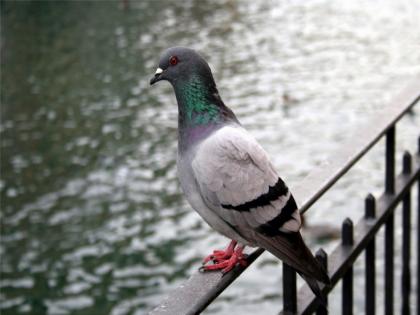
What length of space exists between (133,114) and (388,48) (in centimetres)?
691

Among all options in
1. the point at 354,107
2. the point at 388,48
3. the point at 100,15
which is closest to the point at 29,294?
the point at 354,107

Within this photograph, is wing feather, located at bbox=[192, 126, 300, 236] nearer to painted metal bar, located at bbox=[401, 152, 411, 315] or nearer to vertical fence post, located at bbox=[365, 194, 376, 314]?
vertical fence post, located at bbox=[365, 194, 376, 314]

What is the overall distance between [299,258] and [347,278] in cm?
39

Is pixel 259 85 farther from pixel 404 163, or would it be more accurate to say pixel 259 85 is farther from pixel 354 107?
pixel 404 163

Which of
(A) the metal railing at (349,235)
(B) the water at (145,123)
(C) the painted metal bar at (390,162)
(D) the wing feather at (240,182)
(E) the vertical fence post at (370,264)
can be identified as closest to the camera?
(A) the metal railing at (349,235)

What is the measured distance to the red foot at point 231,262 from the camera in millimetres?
2095

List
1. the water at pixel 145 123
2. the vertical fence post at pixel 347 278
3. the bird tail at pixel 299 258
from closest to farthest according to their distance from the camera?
1. the bird tail at pixel 299 258
2. the vertical fence post at pixel 347 278
3. the water at pixel 145 123

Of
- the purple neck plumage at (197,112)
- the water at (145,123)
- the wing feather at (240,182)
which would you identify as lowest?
the water at (145,123)

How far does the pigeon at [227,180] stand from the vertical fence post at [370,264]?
1.37ft

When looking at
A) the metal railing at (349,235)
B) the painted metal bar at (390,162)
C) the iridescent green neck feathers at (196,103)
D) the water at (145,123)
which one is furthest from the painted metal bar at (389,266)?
the water at (145,123)

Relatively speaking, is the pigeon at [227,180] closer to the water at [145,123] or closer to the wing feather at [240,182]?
the wing feather at [240,182]

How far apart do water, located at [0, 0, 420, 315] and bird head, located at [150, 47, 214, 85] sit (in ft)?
22.8

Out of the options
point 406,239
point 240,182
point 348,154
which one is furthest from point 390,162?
point 240,182

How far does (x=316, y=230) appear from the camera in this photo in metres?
10.8
